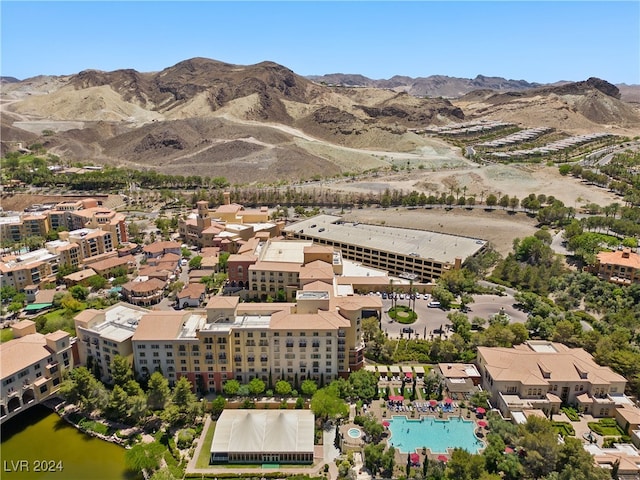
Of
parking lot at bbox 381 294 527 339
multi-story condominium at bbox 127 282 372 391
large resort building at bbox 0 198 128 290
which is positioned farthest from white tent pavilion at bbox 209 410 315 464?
large resort building at bbox 0 198 128 290

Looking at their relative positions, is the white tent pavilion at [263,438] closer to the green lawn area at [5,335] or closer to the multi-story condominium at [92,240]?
the green lawn area at [5,335]

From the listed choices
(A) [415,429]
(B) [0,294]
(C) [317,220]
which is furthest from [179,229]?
(A) [415,429]

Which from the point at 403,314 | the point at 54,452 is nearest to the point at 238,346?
the point at 54,452

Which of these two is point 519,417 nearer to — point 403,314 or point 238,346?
point 403,314

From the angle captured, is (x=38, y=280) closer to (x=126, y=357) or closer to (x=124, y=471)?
(x=126, y=357)

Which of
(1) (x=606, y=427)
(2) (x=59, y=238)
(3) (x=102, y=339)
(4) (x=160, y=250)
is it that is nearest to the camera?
(1) (x=606, y=427)
